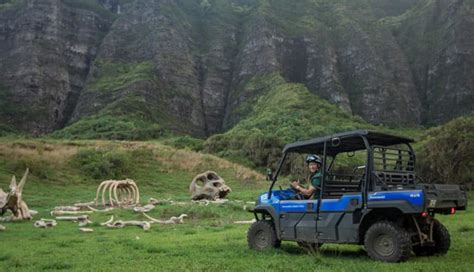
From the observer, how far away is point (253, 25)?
119438 mm

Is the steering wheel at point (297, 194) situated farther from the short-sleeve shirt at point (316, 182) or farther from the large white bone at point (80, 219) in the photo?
the large white bone at point (80, 219)

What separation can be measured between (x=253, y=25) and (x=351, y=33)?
2372 cm

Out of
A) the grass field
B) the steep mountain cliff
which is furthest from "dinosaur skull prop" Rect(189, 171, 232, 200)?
the steep mountain cliff

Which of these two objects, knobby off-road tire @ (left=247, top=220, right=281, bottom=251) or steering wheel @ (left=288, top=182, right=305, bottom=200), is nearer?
steering wheel @ (left=288, top=182, right=305, bottom=200)

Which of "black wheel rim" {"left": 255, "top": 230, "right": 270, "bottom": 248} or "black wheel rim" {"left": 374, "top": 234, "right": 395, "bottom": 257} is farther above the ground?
"black wheel rim" {"left": 374, "top": 234, "right": 395, "bottom": 257}

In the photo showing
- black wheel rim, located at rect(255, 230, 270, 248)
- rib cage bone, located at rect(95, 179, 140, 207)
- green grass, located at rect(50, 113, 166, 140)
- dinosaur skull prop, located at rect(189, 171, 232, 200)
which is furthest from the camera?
green grass, located at rect(50, 113, 166, 140)

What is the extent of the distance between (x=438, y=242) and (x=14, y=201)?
15.5 metres

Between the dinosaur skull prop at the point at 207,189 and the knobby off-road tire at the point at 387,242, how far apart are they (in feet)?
63.9

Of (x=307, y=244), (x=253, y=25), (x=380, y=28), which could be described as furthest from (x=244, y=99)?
(x=307, y=244)

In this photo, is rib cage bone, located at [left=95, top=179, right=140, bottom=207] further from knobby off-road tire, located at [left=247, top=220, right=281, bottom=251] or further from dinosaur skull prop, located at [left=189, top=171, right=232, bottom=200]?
knobby off-road tire, located at [left=247, top=220, right=281, bottom=251]

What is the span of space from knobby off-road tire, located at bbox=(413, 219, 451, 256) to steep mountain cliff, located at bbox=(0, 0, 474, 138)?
79.3 meters

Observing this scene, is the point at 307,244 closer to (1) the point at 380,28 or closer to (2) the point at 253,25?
(2) the point at 253,25

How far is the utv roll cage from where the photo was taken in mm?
9930

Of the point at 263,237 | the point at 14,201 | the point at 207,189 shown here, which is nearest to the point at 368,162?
the point at 263,237
